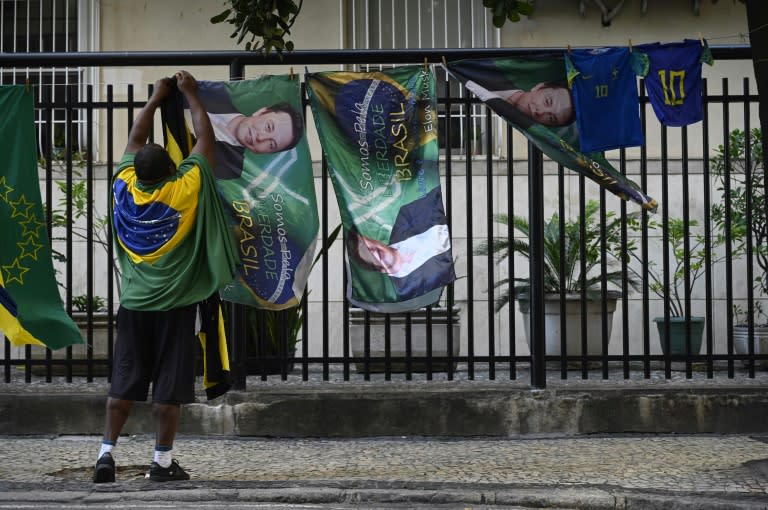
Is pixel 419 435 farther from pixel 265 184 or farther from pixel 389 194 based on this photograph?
pixel 265 184

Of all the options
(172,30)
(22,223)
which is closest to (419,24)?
(172,30)

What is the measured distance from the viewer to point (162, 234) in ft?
18.3

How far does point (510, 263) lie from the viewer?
7.50 m

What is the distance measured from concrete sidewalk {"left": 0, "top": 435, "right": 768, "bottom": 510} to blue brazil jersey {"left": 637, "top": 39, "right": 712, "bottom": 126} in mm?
2200

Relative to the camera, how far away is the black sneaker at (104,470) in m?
5.57

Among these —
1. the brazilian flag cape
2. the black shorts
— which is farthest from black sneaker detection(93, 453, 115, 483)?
the brazilian flag cape

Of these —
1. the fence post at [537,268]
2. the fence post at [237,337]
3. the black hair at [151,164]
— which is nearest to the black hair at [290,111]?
the fence post at [237,337]

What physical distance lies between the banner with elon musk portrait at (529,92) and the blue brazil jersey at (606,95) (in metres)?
0.08

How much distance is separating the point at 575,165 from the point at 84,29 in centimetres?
769

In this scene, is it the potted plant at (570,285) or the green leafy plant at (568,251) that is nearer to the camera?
the potted plant at (570,285)

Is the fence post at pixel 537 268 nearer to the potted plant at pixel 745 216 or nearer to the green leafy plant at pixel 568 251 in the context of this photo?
the green leafy plant at pixel 568 251

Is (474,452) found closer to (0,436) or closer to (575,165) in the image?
(575,165)

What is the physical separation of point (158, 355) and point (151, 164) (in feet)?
3.36

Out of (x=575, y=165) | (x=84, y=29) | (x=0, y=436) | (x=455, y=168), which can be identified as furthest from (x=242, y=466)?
(x=84, y=29)
